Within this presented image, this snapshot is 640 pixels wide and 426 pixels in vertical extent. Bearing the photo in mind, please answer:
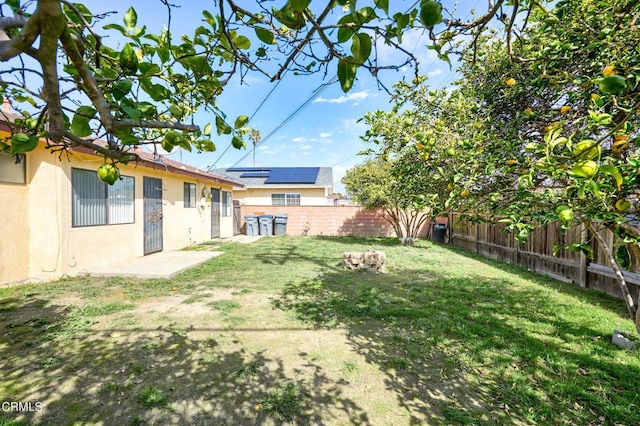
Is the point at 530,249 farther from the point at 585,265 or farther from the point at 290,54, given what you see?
the point at 290,54

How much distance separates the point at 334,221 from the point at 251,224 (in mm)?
4402

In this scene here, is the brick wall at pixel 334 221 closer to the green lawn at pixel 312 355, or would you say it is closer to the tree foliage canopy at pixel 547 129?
the green lawn at pixel 312 355

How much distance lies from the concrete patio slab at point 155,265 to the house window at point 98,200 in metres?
1.05

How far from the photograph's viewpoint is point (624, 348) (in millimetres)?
3123

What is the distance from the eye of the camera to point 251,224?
14.8m

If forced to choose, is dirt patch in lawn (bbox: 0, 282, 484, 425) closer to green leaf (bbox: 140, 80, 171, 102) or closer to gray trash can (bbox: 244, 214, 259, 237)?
green leaf (bbox: 140, 80, 171, 102)

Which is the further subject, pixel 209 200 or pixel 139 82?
pixel 209 200

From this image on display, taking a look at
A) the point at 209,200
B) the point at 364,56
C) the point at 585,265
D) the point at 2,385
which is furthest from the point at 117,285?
the point at 585,265

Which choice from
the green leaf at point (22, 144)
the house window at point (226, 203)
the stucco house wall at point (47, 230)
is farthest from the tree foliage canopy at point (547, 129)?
the house window at point (226, 203)

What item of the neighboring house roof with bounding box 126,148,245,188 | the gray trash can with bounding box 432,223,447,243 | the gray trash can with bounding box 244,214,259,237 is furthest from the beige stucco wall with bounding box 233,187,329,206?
the gray trash can with bounding box 432,223,447,243

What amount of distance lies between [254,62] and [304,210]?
14.0 meters

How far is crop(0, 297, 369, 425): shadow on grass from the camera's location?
2115 millimetres

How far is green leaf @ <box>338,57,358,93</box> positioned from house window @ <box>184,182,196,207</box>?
1068 centimetres

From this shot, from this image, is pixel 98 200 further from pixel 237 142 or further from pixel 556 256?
pixel 556 256
